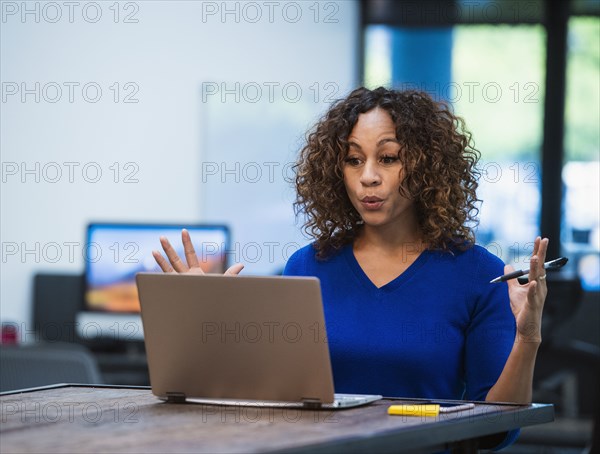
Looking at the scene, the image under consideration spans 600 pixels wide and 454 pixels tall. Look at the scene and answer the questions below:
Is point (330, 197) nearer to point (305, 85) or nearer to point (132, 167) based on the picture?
point (132, 167)

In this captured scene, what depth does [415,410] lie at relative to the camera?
164 centimetres

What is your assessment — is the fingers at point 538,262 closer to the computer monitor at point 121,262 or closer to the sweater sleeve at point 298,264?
the sweater sleeve at point 298,264

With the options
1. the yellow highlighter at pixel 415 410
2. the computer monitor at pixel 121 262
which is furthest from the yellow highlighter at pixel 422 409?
the computer monitor at pixel 121 262

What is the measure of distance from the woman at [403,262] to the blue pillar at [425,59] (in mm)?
4531

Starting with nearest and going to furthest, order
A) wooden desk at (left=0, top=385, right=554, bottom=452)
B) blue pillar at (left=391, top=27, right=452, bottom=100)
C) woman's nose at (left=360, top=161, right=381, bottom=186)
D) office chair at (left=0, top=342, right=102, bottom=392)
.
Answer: wooden desk at (left=0, top=385, right=554, bottom=452) < woman's nose at (left=360, top=161, right=381, bottom=186) < office chair at (left=0, top=342, right=102, bottom=392) < blue pillar at (left=391, top=27, right=452, bottom=100)

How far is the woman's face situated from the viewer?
2.09 m

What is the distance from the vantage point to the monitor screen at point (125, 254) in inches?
183

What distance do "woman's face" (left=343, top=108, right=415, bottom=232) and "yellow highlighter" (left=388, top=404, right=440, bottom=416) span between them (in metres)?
0.53

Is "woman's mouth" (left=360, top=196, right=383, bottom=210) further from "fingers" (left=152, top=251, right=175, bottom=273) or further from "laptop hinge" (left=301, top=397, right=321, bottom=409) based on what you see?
"laptop hinge" (left=301, top=397, right=321, bottom=409)

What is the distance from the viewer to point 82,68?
207 inches

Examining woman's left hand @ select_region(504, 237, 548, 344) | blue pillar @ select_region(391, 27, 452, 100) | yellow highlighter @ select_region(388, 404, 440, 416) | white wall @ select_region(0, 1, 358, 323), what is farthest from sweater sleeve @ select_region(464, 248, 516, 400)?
blue pillar @ select_region(391, 27, 452, 100)

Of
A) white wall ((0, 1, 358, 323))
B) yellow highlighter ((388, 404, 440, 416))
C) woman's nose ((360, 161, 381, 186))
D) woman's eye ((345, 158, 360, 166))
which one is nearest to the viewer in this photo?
yellow highlighter ((388, 404, 440, 416))

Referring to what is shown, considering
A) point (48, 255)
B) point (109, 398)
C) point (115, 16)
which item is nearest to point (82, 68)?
point (115, 16)

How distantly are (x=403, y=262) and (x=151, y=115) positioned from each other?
12.0 ft
